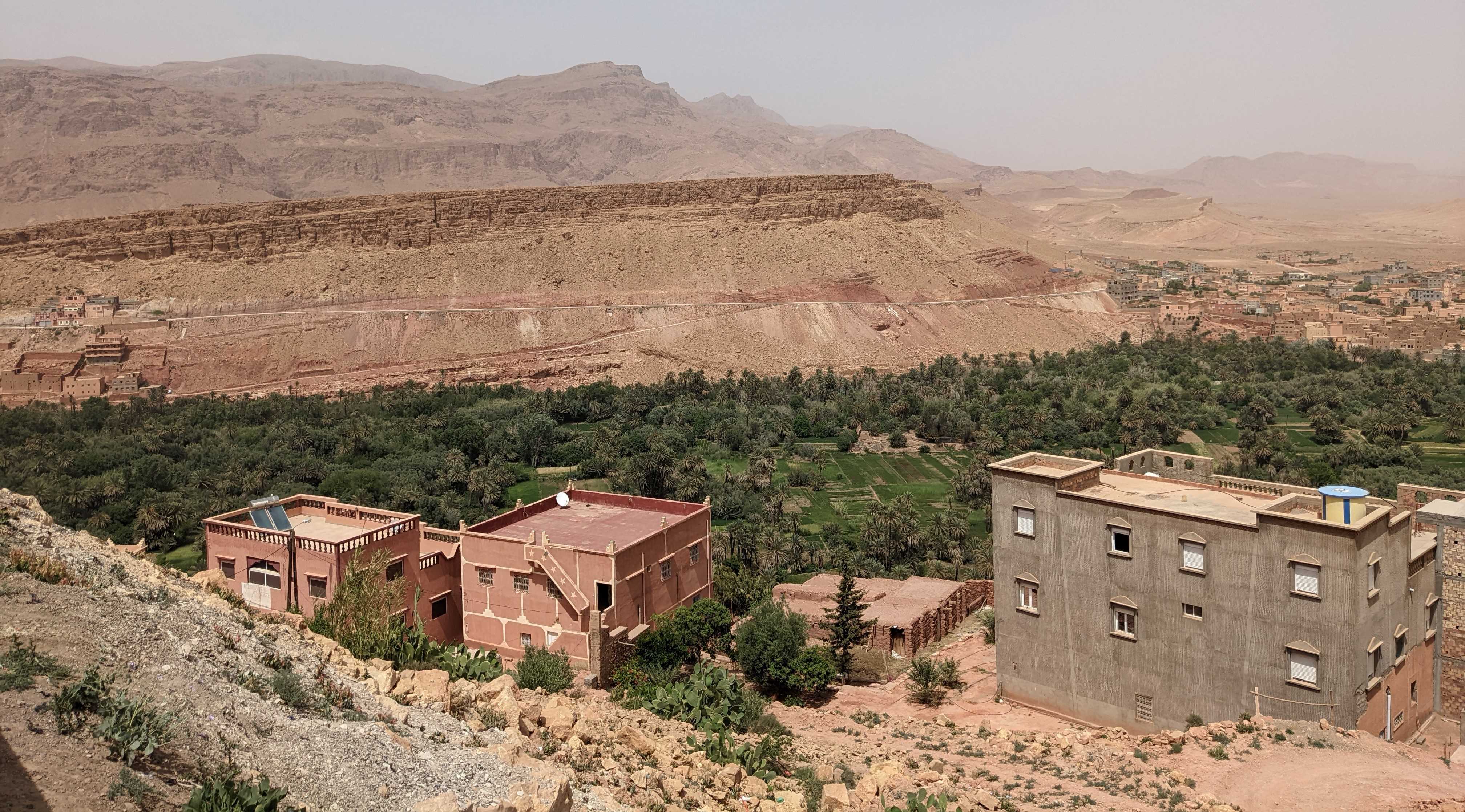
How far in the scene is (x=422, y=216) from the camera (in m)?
79.1

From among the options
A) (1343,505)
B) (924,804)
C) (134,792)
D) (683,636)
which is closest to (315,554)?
(683,636)

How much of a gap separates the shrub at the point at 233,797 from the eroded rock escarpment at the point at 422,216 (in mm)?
74037

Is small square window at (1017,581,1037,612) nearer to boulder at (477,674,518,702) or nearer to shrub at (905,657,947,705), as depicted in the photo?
shrub at (905,657,947,705)

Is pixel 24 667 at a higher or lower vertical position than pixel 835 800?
higher

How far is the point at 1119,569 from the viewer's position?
1850 cm

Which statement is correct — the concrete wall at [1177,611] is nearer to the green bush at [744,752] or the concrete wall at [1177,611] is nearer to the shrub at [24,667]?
the green bush at [744,752]

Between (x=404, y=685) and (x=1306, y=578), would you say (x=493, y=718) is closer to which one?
(x=404, y=685)

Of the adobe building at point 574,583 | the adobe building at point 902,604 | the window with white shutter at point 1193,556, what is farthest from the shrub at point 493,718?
the adobe building at point 902,604

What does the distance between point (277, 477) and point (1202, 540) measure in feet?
118

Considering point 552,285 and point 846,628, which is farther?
point 552,285

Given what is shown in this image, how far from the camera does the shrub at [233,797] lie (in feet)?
22.4

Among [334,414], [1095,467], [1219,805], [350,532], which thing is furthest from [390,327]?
[1219,805]

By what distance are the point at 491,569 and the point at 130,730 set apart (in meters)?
14.4

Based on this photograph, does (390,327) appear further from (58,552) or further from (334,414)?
(58,552)
